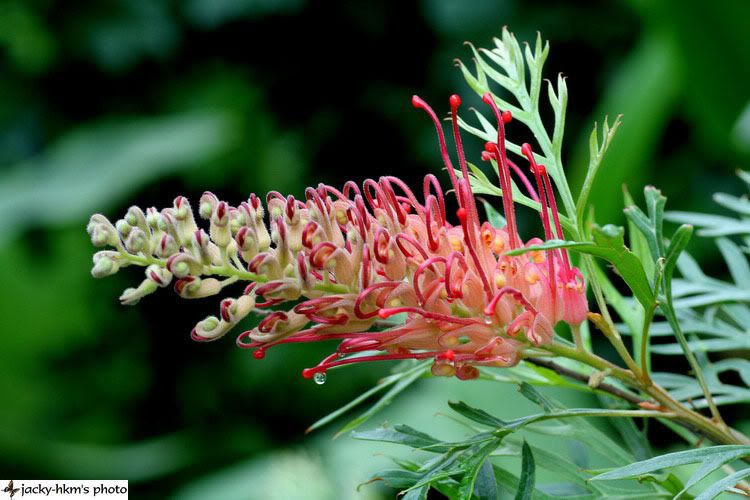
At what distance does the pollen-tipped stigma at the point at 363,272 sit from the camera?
1.73 ft

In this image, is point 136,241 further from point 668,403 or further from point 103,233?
point 668,403

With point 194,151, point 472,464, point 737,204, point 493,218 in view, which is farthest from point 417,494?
point 194,151

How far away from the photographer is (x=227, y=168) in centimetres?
251

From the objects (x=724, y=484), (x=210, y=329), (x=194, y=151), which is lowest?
(x=724, y=484)

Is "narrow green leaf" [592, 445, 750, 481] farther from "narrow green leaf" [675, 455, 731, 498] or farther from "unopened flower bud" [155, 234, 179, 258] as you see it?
"unopened flower bud" [155, 234, 179, 258]

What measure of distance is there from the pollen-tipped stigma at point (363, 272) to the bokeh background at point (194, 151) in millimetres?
1446

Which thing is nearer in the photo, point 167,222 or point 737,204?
point 167,222

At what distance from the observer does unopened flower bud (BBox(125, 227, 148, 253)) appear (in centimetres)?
52

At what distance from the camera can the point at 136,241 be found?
0.52 meters

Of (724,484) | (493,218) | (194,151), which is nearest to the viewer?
(724,484)

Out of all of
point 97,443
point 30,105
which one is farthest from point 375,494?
point 30,105

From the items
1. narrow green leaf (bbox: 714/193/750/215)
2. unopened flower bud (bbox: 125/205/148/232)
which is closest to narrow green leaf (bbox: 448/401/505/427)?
unopened flower bud (bbox: 125/205/148/232)

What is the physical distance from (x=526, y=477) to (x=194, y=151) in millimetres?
1894

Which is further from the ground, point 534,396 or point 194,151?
point 194,151
